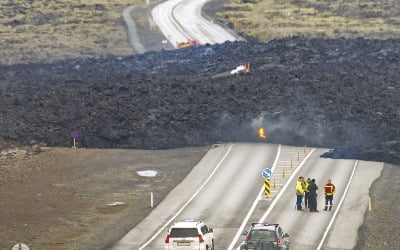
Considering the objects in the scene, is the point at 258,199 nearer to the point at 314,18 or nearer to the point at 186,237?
the point at 186,237

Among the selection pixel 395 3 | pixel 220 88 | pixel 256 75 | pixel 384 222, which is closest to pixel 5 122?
pixel 220 88

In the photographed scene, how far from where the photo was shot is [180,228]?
46.0 metres

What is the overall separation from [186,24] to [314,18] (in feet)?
69.4

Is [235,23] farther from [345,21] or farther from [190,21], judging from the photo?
[345,21]

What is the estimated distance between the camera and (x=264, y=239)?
45094 millimetres

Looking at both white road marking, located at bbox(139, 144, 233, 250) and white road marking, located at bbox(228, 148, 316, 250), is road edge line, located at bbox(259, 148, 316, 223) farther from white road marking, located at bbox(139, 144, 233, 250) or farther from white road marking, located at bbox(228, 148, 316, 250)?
white road marking, located at bbox(139, 144, 233, 250)

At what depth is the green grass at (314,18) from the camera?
140 m

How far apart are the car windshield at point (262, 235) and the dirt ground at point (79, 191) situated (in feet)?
29.4

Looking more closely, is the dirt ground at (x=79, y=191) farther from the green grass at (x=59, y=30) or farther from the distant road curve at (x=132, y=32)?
the green grass at (x=59, y=30)

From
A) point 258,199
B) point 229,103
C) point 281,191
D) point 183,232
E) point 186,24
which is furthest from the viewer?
point 186,24

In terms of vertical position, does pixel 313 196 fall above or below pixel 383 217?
above

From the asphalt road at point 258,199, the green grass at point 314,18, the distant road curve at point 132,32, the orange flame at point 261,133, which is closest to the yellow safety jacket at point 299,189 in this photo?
the asphalt road at point 258,199

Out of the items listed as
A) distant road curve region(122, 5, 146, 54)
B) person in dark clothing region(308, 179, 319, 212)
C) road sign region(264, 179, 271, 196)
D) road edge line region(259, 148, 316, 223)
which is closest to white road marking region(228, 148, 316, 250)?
road edge line region(259, 148, 316, 223)

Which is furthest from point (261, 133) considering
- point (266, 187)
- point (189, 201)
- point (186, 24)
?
point (186, 24)
